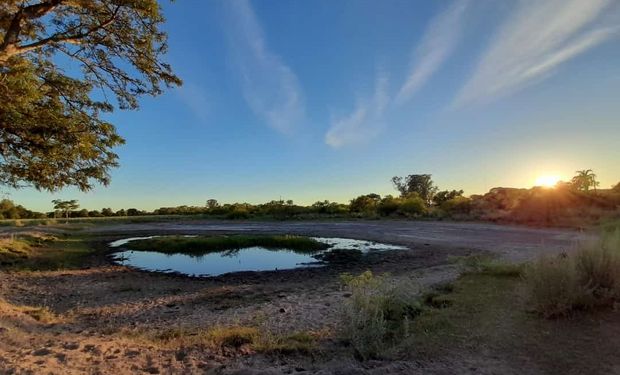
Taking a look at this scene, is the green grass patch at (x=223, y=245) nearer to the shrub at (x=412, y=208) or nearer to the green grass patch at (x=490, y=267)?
the green grass patch at (x=490, y=267)

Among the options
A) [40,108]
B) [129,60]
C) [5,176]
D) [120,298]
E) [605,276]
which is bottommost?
[120,298]

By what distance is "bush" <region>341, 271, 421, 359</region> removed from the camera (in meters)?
5.66

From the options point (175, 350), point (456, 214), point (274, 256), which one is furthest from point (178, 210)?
point (175, 350)

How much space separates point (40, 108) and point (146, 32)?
10.0 ft

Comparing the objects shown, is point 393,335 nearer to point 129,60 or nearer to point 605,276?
point 605,276

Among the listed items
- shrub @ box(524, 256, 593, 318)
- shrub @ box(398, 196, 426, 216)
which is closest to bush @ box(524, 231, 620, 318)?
shrub @ box(524, 256, 593, 318)

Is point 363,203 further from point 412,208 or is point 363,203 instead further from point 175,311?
point 175,311

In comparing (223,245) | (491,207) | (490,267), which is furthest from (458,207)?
(490,267)

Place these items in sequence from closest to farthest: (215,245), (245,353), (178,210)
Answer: (245,353), (215,245), (178,210)

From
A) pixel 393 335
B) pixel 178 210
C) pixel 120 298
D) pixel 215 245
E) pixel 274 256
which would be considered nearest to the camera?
pixel 393 335

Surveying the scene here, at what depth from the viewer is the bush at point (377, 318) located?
18.6 ft

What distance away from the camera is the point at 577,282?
667cm

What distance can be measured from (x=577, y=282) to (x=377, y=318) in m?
3.48

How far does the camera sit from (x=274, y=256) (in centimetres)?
2481
